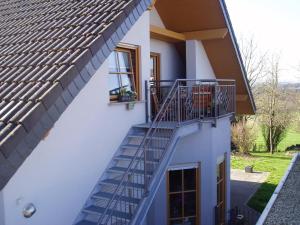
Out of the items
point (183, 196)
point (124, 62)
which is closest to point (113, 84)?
point (124, 62)

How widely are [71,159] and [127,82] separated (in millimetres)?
2787

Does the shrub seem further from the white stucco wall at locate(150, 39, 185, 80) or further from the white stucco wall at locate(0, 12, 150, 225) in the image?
the white stucco wall at locate(0, 12, 150, 225)

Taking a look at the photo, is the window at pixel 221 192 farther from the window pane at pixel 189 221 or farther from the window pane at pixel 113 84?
the window pane at pixel 113 84

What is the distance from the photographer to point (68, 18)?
6.47 metres

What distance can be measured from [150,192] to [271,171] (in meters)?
16.5

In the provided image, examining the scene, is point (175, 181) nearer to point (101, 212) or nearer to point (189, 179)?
point (189, 179)

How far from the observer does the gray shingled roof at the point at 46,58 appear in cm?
412

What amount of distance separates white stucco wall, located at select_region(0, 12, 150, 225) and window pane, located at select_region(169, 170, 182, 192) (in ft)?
7.75

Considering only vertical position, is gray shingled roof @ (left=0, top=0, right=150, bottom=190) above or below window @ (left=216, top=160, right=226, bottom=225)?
above

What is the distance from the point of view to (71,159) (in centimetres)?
695

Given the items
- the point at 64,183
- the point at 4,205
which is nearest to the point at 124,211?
the point at 64,183

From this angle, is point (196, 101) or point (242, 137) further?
point (242, 137)

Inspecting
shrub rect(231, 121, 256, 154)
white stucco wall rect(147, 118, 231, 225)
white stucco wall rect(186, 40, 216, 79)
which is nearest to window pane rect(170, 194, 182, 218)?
white stucco wall rect(147, 118, 231, 225)

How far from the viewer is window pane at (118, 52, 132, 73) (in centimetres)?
877
